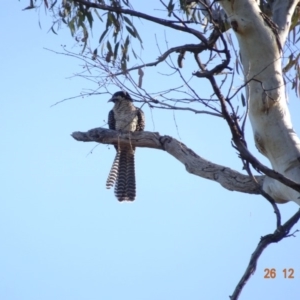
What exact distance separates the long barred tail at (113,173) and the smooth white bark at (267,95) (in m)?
2.61

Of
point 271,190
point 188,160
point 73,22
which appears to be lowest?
point 271,190

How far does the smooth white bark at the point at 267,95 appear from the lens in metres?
3.92

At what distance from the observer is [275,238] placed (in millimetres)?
3504

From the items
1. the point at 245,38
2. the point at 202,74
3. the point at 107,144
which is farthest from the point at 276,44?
the point at 107,144

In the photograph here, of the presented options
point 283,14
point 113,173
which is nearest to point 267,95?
point 283,14

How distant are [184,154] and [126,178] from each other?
206 cm

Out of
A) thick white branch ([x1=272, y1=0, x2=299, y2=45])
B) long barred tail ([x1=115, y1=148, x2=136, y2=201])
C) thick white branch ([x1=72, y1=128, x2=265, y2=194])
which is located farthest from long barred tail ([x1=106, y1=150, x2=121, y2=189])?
thick white branch ([x1=272, y1=0, x2=299, y2=45])

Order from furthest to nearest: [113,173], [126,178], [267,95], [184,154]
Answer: [126,178]
[113,173]
[184,154]
[267,95]

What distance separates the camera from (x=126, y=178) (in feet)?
22.0

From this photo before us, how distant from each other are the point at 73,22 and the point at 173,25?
221 centimetres

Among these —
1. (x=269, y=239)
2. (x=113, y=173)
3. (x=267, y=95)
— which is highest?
(x=113, y=173)

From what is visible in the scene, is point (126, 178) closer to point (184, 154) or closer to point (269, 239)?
point (184, 154)

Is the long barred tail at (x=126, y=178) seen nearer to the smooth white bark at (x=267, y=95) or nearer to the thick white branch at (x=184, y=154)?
the thick white branch at (x=184, y=154)

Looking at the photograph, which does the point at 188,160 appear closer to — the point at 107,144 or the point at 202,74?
the point at 107,144
